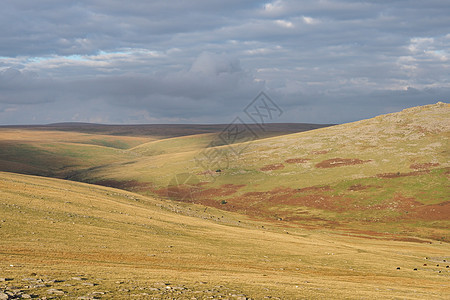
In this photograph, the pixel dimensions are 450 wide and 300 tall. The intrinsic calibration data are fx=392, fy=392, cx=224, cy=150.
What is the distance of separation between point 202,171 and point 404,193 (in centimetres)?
7326

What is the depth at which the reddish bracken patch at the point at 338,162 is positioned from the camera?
437 feet

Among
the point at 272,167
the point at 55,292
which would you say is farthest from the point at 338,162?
the point at 55,292

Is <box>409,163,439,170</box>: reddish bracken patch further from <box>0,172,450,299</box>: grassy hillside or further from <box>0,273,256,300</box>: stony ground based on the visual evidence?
<box>0,273,256,300</box>: stony ground

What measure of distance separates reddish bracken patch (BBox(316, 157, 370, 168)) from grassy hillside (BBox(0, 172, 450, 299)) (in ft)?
244

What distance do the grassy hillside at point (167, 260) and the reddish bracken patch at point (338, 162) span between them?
74488 millimetres

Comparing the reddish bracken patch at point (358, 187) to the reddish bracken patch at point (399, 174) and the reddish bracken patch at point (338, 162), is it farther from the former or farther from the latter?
the reddish bracken patch at point (338, 162)

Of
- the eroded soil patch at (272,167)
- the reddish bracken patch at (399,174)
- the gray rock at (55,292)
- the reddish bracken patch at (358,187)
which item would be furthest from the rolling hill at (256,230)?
the reddish bracken patch at (399,174)

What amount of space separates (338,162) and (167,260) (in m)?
113

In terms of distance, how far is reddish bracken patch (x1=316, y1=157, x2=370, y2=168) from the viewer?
133 meters

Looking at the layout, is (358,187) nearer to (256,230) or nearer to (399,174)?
(399,174)

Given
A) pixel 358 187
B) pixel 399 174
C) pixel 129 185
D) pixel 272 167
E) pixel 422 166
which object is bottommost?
pixel 129 185

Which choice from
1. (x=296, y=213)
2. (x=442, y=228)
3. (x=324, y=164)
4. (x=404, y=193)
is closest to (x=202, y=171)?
(x=324, y=164)

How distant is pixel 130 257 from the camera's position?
31594 millimetres

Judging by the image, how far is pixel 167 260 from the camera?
106 feet
